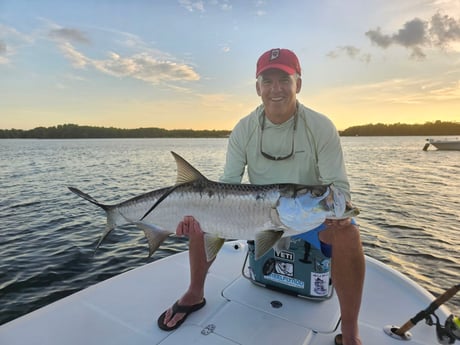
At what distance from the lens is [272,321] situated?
9.63 ft

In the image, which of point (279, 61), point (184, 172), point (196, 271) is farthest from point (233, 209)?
point (279, 61)

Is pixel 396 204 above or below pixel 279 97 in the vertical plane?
below

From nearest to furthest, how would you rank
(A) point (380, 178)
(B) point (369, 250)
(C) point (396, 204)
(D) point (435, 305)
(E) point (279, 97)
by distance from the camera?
(D) point (435, 305) → (E) point (279, 97) → (B) point (369, 250) → (C) point (396, 204) → (A) point (380, 178)

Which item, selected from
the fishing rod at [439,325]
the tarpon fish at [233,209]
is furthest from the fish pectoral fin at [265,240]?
the fishing rod at [439,325]

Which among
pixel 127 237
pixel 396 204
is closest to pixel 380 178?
pixel 396 204

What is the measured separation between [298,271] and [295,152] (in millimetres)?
1150

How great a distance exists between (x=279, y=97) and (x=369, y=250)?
5.59m

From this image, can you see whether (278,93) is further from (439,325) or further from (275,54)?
(439,325)

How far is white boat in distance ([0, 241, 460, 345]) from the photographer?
269cm

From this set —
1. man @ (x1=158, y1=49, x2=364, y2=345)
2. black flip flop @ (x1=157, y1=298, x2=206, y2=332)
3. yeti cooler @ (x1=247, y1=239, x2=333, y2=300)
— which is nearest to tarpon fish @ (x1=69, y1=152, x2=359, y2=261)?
man @ (x1=158, y1=49, x2=364, y2=345)

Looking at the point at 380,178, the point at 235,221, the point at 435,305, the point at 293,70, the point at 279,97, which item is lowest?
the point at 380,178

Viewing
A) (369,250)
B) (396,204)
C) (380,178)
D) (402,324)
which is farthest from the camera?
(380,178)

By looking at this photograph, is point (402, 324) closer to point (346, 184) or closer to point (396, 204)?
point (346, 184)

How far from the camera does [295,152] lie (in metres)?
3.24
